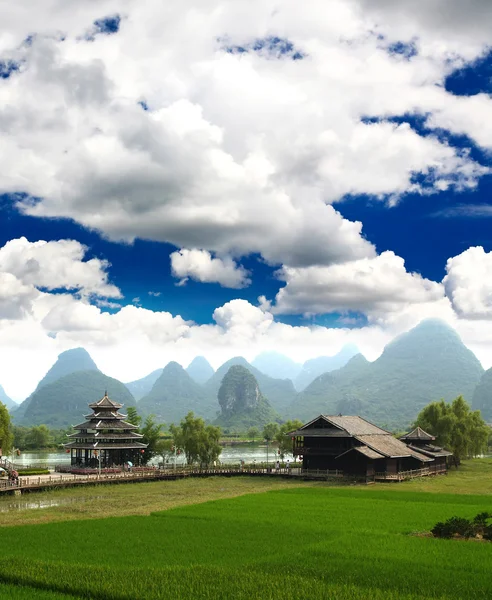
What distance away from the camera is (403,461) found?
72.9m

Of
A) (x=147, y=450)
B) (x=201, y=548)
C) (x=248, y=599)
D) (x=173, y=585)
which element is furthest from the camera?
(x=147, y=450)

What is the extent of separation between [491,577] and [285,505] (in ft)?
75.3

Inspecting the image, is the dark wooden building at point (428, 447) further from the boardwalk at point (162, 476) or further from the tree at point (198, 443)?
the tree at point (198, 443)

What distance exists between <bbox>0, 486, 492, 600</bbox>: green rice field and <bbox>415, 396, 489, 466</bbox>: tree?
4505cm

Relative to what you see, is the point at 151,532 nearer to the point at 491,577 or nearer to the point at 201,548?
the point at 201,548

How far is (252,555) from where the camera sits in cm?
2780

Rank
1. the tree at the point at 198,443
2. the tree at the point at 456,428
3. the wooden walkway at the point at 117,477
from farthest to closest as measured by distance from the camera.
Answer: the tree at the point at 456,428, the tree at the point at 198,443, the wooden walkway at the point at 117,477

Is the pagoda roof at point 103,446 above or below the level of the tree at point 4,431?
below

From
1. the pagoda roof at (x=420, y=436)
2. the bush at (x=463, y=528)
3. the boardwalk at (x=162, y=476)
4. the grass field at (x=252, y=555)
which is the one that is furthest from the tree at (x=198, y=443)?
the bush at (x=463, y=528)

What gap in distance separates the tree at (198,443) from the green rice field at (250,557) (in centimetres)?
4294

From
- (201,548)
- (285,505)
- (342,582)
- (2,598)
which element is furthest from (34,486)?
(342,582)

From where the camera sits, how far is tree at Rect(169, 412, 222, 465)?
8519 cm

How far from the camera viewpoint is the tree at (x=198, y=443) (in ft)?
279

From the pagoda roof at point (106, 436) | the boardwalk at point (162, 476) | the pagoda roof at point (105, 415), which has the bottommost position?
the boardwalk at point (162, 476)
